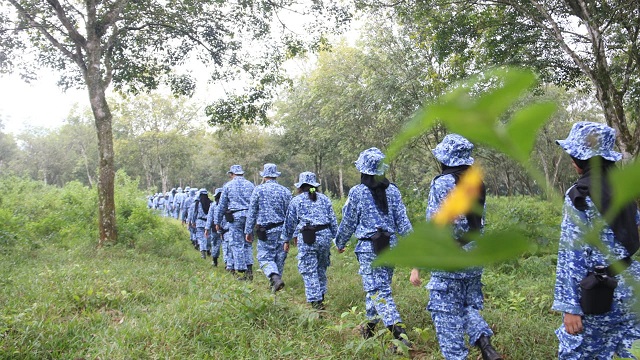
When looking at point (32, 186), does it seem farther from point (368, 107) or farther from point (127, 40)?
point (368, 107)

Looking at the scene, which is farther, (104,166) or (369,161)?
(104,166)

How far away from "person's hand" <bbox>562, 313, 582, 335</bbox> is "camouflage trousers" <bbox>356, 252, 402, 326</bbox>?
1.27m

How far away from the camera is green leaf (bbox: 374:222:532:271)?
9.9 inches

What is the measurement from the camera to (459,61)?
6.27 m

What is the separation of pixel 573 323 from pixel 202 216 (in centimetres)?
807

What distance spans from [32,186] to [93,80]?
7132 millimetres

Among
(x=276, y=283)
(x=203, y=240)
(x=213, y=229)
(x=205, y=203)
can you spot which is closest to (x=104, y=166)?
(x=205, y=203)

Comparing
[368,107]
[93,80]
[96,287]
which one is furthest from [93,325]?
[368,107]

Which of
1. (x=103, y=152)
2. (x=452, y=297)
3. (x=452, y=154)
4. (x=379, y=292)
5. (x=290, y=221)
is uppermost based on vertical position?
(x=103, y=152)

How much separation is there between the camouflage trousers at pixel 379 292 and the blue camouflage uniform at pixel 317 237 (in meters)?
0.80

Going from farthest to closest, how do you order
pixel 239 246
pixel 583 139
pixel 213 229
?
1. pixel 213 229
2. pixel 239 246
3. pixel 583 139

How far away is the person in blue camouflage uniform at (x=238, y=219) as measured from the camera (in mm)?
6242

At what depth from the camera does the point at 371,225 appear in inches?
136

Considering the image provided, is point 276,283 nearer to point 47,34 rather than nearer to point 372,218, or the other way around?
point 372,218
